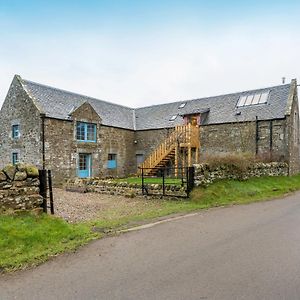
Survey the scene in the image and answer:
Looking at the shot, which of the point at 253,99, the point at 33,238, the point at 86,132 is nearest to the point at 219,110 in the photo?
the point at 253,99

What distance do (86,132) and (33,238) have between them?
17970 millimetres

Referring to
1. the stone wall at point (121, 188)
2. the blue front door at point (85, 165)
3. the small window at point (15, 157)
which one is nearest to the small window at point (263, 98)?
the stone wall at point (121, 188)

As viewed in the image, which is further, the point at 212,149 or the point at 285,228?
the point at 212,149

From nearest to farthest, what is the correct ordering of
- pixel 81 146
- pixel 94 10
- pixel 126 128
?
pixel 94 10 < pixel 81 146 < pixel 126 128

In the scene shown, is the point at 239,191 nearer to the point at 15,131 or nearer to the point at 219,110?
the point at 219,110

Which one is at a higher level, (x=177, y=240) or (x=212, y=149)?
(x=212, y=149)

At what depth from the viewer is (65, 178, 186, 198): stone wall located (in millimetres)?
13789

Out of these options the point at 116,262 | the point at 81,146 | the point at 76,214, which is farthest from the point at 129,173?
the point at 116,262

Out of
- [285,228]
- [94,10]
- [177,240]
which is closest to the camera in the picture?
[177,240]

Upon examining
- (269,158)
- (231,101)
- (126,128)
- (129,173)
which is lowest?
(129,173)

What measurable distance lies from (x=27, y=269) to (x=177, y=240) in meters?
3.41

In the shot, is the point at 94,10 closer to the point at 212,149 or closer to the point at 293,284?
the point at 293,284

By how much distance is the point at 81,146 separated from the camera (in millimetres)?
23391

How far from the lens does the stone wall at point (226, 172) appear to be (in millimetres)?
13461
